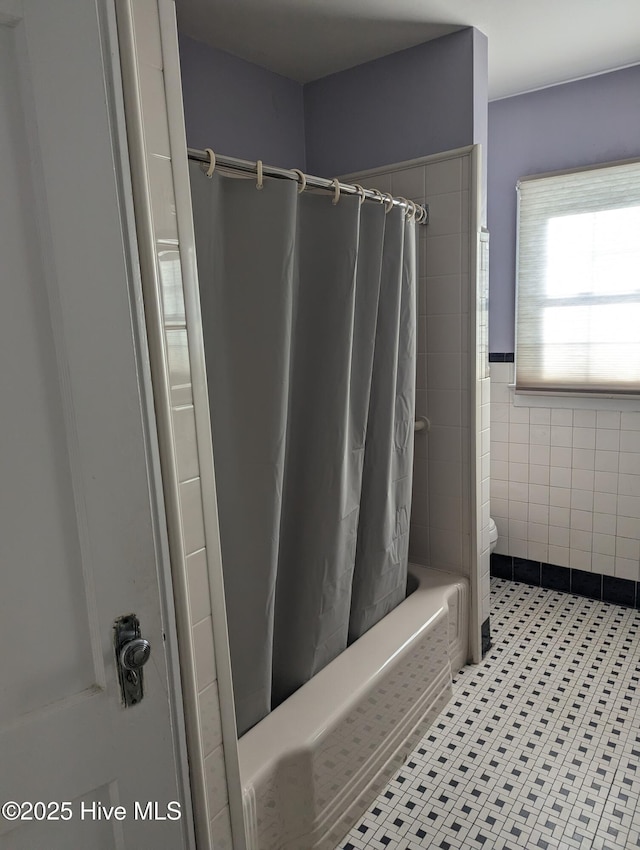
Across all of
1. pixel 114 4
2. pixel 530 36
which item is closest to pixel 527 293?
pixel 530 36

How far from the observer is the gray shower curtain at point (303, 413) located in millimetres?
1380

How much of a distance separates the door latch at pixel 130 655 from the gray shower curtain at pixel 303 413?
19.6 inches

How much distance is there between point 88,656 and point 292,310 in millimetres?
938

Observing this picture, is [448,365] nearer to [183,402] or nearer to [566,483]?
[566,483]

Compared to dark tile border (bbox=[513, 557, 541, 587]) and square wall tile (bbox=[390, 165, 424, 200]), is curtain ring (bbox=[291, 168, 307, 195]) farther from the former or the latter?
dark tile border (bbox=[513, 557, 541, 587])

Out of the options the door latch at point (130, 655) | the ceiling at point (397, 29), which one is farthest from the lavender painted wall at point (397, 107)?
the door latch at point (130, 655)

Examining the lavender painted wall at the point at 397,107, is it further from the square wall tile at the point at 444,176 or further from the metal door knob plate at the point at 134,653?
the metal door knob plate at the point at 134,653

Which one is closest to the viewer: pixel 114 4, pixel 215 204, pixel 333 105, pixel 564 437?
pixel 114 4

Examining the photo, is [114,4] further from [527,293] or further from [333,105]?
[527,293]

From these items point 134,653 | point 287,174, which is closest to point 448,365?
point 287,174

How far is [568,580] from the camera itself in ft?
9.59

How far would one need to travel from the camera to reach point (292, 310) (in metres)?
1.49

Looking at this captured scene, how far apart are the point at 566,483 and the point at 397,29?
2080 millimetres

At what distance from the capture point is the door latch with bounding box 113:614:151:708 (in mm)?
895
